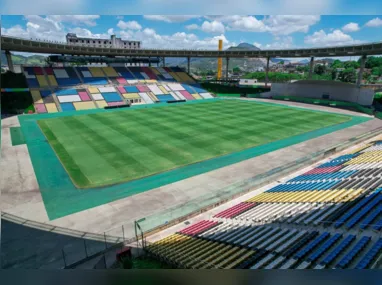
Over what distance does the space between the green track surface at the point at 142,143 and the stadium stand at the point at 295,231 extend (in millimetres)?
4928

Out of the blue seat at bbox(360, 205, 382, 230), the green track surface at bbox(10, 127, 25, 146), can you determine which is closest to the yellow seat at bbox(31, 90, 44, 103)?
the green track surface at bbox(10, 127, 25, 146)

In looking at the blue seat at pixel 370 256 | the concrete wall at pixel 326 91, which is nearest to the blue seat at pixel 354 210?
the blue seat at pixel 370 256

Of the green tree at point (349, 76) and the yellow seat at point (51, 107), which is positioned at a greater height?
the green tree at point (349, 76)

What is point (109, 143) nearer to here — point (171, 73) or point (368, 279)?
point (368, 279)

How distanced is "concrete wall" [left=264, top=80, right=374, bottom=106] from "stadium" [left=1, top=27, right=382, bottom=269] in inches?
206

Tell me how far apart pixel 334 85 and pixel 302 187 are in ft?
117

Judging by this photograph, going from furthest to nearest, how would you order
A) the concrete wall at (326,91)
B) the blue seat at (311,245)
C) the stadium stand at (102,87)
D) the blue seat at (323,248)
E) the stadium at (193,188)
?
the concrete wall at (326,91)
the stadium stand at (102,87)
the stadium at (193,188)
the blue seat at (311,245)
the blue seat at (323,248)

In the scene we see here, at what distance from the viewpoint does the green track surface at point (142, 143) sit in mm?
13812

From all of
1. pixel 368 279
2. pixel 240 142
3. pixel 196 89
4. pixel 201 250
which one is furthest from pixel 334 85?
pixel 368 279

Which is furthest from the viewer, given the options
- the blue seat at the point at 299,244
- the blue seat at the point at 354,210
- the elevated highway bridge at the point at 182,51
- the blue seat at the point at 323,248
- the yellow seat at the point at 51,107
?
the yellow seat at the point at 51,107

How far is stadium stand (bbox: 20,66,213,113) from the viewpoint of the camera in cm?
3753

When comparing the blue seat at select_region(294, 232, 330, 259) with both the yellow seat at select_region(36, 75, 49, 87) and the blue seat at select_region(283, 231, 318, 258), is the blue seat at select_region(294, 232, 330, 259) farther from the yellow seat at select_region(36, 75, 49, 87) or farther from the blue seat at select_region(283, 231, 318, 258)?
the yellow seat at select_region(36, 75, 49, 87)

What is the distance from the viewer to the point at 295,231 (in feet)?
26.7

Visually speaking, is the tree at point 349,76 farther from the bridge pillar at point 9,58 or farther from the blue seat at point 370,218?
the blue seat at point 370,218
